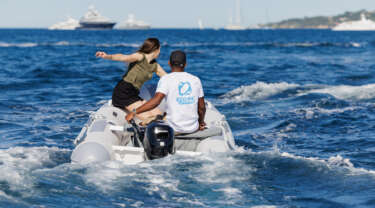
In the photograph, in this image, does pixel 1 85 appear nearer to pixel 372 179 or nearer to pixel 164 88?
pixel 164 88

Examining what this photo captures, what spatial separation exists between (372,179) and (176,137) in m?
2.43

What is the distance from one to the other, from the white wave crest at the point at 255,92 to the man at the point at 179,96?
26.5ft

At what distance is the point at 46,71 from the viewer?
2180cm

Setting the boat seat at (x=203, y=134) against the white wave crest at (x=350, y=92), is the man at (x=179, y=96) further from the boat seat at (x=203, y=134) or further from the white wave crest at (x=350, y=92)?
the white wave crest at (x=350, y=92)

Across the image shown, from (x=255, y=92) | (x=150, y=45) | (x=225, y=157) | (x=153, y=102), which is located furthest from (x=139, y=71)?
(x=255, y=92)

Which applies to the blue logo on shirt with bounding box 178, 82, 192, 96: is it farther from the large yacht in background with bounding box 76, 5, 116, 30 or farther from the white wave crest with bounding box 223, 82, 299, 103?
the large yacht in background with bounding box 76, 5, 116, 30

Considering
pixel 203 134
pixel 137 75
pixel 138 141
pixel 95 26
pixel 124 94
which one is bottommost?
pixel 138 141

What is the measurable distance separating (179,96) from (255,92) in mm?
9810

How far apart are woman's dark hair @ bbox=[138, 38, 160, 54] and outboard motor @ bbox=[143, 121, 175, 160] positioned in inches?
55.4

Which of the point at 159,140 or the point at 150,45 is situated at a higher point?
the point at 150,45

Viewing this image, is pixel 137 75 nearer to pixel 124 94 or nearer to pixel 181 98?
pixel 124 94

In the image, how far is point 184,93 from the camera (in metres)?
5.85

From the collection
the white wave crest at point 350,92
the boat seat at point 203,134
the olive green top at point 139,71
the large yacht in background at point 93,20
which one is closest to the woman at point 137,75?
the olive green top at point 139,71

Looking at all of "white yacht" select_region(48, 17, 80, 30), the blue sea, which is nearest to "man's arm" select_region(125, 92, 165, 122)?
the blue sea
